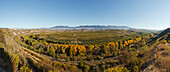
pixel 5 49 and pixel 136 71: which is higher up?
pixel 5 49

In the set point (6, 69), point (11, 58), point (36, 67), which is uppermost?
point (11, 58)

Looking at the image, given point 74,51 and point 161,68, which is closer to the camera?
point 161,68

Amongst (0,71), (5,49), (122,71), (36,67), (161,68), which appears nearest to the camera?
(161,68)

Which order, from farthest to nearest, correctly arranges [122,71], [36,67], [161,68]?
1. [36,67]
2. [122,71]
3. [161,68]

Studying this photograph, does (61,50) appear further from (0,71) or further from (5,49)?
(0,71)

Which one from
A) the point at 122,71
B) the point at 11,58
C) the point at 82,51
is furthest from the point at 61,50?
the point at 122,71

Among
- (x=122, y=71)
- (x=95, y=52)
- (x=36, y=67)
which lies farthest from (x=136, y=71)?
(x=95, y=52)

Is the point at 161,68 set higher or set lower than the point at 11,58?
higher

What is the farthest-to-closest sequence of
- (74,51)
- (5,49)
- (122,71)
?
(74,51), (5,49), (122,71)

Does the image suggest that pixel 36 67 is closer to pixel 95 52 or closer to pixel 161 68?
pixel 161 68
